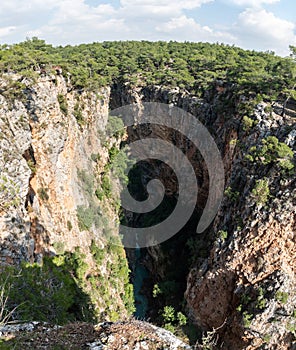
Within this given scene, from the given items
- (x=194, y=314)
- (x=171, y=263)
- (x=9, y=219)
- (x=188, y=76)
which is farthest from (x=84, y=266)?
(x=188, y=76)

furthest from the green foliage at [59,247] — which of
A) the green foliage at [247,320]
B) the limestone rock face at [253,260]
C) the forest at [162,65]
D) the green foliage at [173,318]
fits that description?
the green foliage at [247,320]

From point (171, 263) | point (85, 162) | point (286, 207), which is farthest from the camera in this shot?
point (171, 263)

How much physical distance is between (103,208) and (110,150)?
7.60m

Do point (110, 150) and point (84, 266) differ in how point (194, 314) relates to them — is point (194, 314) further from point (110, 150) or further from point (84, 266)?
point (110, 150)

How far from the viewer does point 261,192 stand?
20.6 metres

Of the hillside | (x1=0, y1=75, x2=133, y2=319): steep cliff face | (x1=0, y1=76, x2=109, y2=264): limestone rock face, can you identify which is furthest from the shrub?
(x1=0, y1=76, x2=109, y2=264): limestone rock face

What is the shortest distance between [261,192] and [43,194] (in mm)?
14962

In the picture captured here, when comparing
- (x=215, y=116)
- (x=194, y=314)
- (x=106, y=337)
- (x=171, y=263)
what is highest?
(x=215, y=116)

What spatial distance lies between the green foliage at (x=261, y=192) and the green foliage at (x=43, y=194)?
1428cm

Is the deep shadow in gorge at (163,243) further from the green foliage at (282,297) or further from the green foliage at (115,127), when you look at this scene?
the green foliage at (282,297)

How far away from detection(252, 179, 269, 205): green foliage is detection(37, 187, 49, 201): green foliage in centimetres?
1428

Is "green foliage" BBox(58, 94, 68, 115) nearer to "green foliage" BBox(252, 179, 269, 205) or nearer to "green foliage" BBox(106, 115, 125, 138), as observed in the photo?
"green foliage" BBox(106, 115, 125, 138)

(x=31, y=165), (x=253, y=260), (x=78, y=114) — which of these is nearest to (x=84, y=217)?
(x=31, y=165)

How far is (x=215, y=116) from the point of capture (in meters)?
29.5
